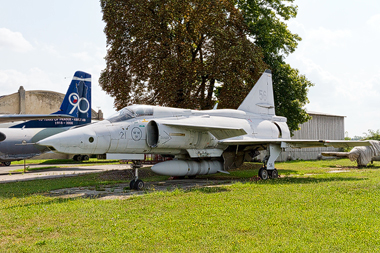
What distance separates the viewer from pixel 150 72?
18.7m

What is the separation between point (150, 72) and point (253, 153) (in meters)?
7.19

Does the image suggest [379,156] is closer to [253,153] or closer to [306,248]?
[253,153]

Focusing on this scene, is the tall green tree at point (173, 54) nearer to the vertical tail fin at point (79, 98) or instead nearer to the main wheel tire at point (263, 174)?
the vertical tail fin at point (79, 98)

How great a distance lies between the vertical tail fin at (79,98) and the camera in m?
23.2

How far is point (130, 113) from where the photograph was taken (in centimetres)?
1162

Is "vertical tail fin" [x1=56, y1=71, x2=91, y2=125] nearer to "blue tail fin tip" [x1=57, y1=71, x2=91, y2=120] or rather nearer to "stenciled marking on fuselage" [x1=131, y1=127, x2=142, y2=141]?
"blue tail fin tip" [x1=57, y1=71, x2=91, y2=120]

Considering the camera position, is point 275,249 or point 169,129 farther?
point 169,129

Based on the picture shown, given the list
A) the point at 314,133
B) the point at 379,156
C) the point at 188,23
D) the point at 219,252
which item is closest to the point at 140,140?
the point at 219,252

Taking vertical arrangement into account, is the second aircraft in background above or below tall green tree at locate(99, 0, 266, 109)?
below

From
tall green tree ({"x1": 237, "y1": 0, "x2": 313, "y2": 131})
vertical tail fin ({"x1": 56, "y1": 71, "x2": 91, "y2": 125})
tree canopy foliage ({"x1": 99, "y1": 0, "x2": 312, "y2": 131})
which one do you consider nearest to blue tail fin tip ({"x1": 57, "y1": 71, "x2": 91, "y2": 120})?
vertical tail fin ({"x1": 56, "y1": 71, "x2": 91, "y2": 125})

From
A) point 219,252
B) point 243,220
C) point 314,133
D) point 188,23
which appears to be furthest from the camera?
point 314,133

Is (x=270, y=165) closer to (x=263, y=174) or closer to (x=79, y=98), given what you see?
(x=263, y=174)

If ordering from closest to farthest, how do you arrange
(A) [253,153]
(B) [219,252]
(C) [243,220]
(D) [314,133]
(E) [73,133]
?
(B) [219,252] < (C) [243,220] < (E) [73,133] < (A) [253,153] < (D) [314,133]

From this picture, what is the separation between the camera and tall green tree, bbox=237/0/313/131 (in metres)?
23.1
